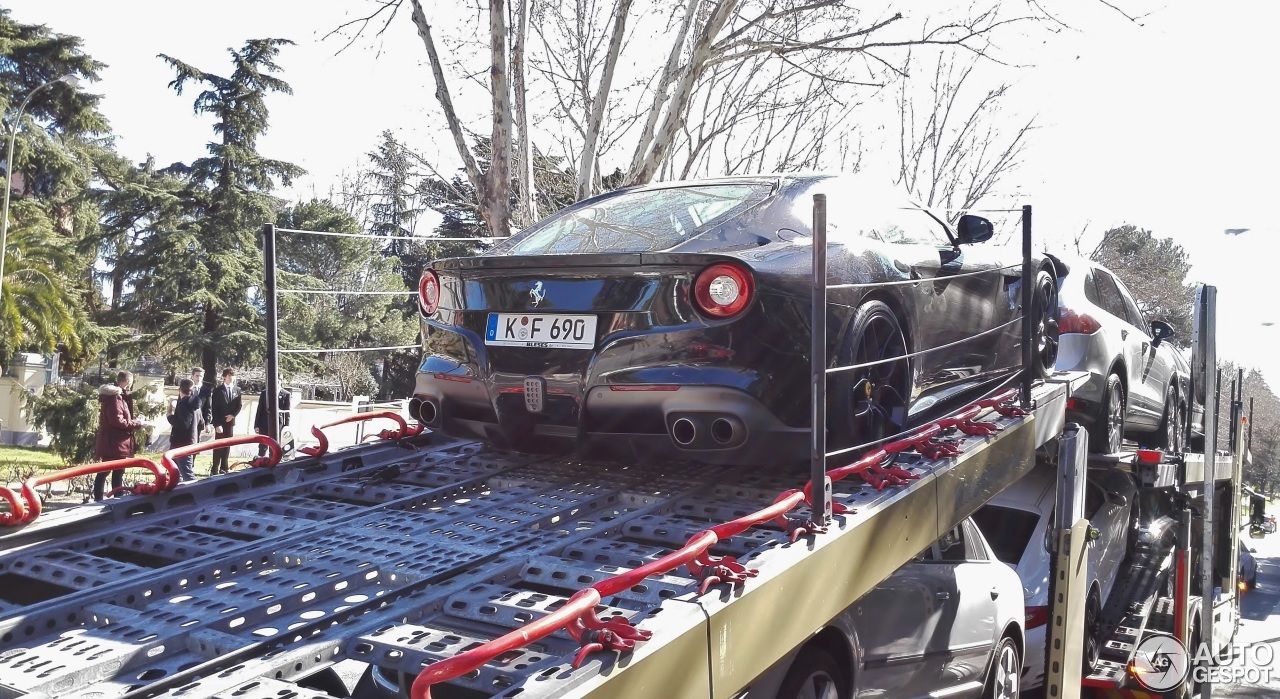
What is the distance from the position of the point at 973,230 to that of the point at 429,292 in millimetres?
2711

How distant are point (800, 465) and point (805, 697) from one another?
103cm

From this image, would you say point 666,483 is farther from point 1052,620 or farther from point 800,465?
point 1052,620

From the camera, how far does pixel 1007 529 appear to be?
21.6ft

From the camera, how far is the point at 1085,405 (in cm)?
626

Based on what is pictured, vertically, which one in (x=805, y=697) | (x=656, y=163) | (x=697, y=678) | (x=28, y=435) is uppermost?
(x=656, y=163)

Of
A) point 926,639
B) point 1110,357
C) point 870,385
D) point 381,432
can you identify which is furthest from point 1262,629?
point 381,432

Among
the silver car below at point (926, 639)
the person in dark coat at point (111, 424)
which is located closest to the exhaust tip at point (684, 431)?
the silver car below at point (926, 639)

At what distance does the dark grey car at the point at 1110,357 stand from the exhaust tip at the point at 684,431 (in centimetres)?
337

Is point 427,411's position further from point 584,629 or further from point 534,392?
point 584,629

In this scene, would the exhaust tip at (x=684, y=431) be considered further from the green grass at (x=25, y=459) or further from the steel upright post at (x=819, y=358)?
the green grass at (x=25, y=459)

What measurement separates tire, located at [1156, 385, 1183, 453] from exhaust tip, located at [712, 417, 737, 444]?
20.3 ft

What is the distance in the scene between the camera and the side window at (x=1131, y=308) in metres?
7.51

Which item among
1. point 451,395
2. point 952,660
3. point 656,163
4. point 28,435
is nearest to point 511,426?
point 451,395

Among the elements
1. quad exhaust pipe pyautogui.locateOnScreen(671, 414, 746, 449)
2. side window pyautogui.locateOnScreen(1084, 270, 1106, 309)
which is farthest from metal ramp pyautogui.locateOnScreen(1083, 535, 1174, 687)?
quad exhaust pipe pyautogui.locateOnScreen(671, 414, 746, 449)
